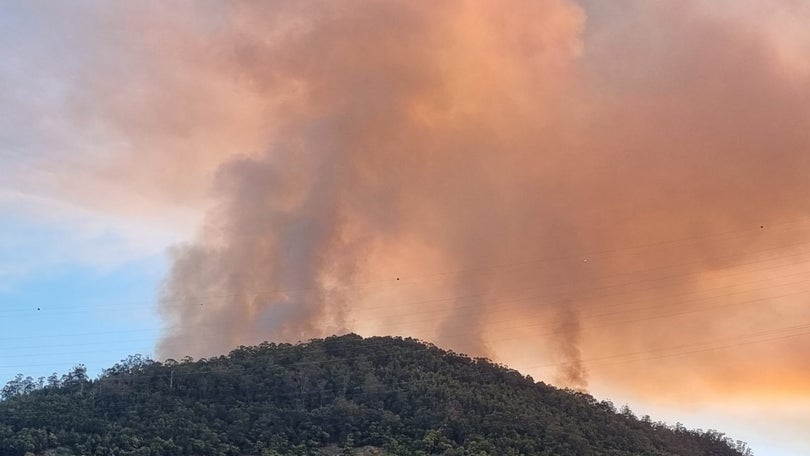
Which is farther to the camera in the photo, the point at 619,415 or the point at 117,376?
the point at 619,415

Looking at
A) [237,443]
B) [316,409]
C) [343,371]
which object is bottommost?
[237,443]

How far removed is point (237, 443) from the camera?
84938 mm

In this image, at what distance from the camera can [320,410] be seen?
93250mm

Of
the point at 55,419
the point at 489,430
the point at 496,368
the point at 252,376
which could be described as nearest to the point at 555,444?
the point at 489,430

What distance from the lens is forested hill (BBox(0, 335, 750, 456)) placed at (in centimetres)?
8256

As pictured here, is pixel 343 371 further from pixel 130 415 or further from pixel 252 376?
pixel 130 415

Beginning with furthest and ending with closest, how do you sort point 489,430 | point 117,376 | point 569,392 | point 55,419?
point 569,392 < point 117,376 < point 489,430 < point 55,419

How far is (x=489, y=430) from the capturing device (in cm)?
8938

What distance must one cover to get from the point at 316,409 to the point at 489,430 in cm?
1959

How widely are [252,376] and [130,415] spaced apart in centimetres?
1658

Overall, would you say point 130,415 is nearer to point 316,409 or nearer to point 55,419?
point 55,419

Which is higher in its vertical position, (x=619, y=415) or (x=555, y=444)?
(x=619, y=415)

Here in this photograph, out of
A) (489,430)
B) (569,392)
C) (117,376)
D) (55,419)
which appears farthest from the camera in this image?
(569,392)

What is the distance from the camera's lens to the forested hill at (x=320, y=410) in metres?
82.6
